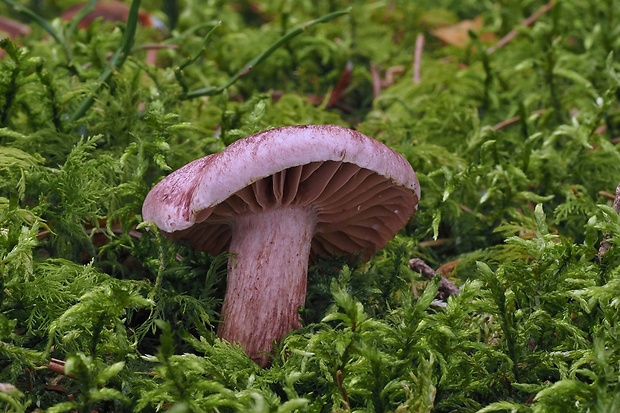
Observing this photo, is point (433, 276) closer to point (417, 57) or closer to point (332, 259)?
point (332, 259)

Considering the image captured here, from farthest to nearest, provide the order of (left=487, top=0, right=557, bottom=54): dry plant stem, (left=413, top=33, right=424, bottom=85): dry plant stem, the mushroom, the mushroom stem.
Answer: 1. (left=487, top=0, right=557, bottom=54): dry plant stem
2. (left=413, top=33, right=424, bottom=85): dry plant stem
3. the mushroom stem
4. the mushroom

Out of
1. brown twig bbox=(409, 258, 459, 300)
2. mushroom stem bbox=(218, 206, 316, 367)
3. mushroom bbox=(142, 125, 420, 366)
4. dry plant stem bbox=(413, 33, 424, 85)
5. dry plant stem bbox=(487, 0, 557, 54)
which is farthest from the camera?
dry plant stem bbox=(487, 0, 557, 54)

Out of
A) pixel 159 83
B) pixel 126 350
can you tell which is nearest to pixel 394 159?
pixel 126 350

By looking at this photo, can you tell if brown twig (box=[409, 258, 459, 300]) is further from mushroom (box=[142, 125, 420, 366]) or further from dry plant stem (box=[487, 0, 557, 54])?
dry plant stem (box=[487, 0, 557, 54])

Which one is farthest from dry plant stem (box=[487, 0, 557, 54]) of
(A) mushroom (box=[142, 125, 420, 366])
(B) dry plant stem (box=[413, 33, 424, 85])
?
(A) mushroom (box=[142, 125, 420, 366])

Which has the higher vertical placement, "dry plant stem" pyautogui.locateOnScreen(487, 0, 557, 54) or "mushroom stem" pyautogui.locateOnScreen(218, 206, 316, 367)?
"dry plant stem" pyautogui.locateOnScreen(487, 0, 557, 54)

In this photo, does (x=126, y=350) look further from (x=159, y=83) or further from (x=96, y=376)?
(x=159, y=83)

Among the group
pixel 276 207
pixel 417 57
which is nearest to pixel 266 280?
pixel 276 207

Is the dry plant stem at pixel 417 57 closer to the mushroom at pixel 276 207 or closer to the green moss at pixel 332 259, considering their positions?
the green moss at pixel 332 259
